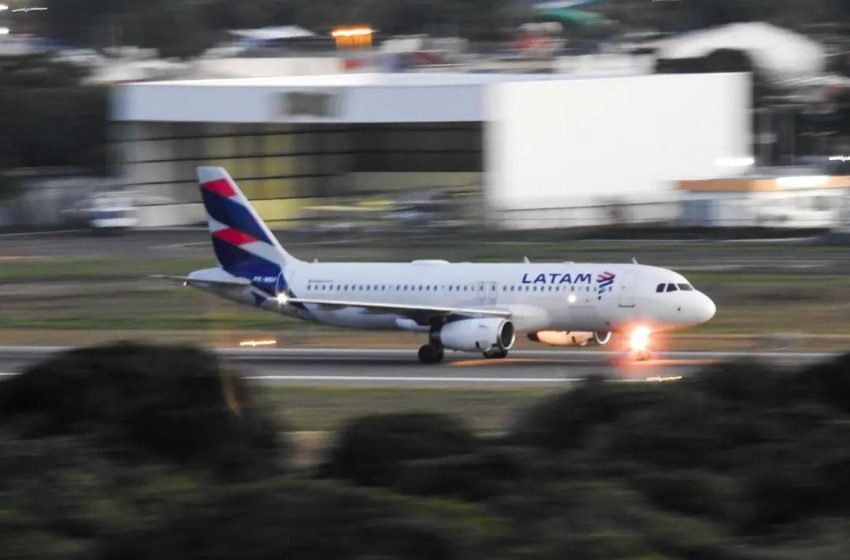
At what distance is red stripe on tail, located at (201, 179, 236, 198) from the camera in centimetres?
4250

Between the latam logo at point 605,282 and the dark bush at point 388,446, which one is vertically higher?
the dark bush at point 388,446

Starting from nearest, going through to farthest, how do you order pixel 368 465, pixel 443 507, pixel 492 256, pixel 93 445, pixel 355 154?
pixel 443 507 → pixel 368 465 → pixel 93 445 → pixel 492 256 → pixel 355 154

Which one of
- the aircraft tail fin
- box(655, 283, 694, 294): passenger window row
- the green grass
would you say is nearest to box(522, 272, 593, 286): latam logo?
box(655, 283, 694, 294): passenger window row

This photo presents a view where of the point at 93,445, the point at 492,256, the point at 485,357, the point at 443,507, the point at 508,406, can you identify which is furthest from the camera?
the point at 492,256

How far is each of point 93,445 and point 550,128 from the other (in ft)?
190

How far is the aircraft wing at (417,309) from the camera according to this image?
36.9m

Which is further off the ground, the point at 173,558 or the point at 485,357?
the point at 173,558

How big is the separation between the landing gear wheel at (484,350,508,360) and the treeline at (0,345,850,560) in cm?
2100

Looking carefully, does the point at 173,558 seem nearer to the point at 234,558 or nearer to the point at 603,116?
the point at 234,558

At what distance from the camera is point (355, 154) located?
274ft

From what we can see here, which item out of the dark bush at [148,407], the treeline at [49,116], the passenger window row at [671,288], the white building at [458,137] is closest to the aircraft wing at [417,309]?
the passenger window row at [671,288]

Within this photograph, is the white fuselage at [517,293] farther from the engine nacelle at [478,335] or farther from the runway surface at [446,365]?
the runway surface at [446,365]

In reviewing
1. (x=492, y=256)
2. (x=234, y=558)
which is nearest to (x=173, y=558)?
(x=234, y=558)

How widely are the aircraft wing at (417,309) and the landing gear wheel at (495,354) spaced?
795 mm
